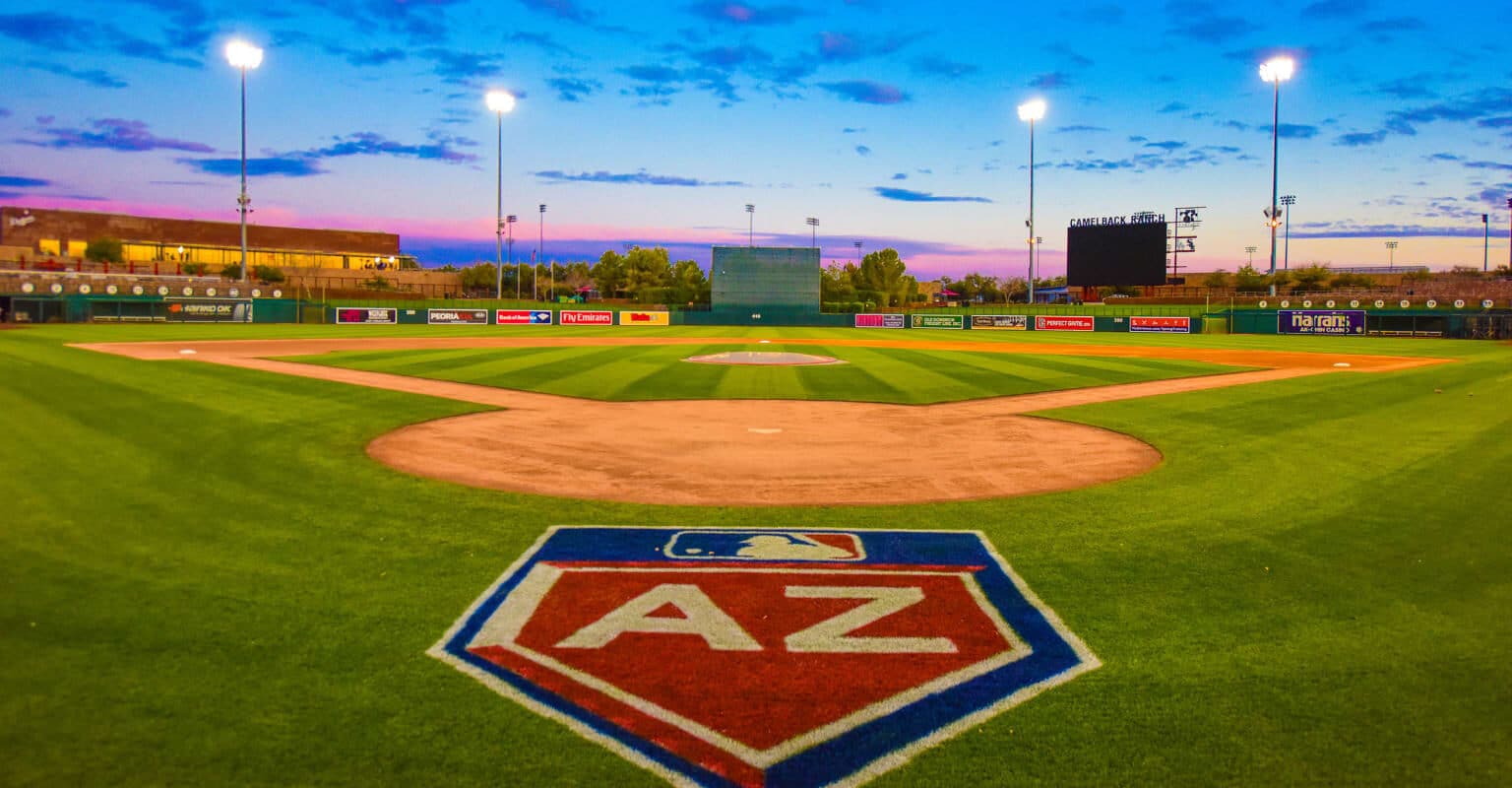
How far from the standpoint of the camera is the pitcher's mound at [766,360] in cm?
2388

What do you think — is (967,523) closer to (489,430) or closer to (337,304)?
(489,430)

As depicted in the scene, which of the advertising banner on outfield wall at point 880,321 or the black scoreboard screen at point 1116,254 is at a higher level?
the black scoreboard screen at point 1116,254

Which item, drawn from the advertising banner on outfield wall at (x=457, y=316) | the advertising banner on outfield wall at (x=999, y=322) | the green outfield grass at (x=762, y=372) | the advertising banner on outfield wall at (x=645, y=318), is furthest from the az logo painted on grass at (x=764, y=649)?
the advertising banner on outfield wall at (x=645, y=318)

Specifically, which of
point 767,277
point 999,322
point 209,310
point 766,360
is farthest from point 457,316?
point 766,360

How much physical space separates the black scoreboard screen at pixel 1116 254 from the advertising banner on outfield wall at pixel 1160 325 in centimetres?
1718

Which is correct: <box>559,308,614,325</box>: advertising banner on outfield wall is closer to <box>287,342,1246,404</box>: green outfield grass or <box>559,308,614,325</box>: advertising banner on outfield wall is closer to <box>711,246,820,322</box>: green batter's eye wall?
<box>711,246,820,322</box>: green batter's eye wall

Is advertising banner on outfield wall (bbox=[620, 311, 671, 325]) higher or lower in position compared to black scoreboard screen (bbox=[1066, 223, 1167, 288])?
lower

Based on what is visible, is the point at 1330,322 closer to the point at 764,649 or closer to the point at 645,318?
the point at 645,318

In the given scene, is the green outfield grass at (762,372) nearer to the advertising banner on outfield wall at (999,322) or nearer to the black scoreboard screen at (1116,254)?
the advertising banner on outfield wall at (999,322)

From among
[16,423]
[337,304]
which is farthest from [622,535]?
[337,304]

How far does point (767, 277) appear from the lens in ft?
255

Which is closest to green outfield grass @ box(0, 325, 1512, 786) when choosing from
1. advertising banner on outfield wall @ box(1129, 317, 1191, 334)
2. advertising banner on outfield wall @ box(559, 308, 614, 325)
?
advertising banner on outfield wall @ box(1129, 317, 1191, 334)

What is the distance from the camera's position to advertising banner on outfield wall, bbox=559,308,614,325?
60438 mm

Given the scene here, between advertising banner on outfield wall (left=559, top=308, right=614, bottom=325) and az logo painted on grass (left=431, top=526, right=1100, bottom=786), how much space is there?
55738 millimetres
